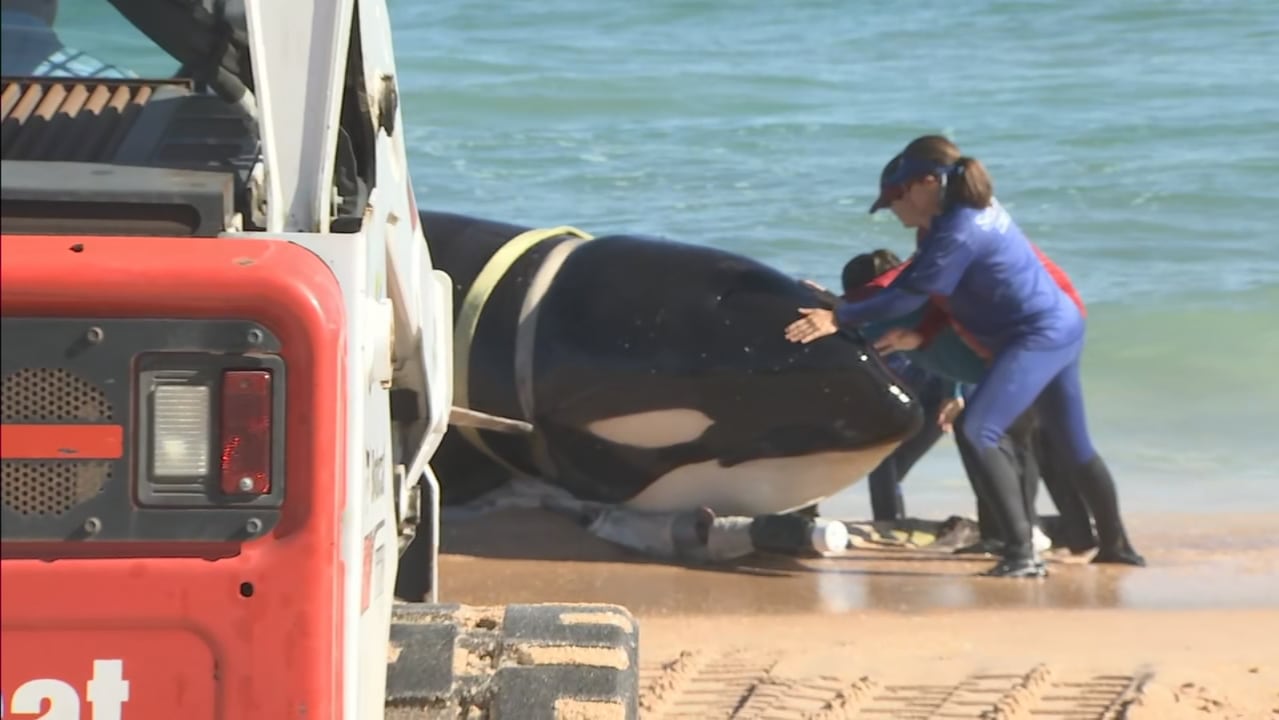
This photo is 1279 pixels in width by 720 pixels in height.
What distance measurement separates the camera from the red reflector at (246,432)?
267cm

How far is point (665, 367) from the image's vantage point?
7.59 metres

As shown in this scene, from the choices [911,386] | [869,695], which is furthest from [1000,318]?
[869,695]

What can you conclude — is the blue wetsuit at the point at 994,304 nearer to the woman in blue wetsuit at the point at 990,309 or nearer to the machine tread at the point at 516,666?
the woman in blue wetsuit at the point at 990,309

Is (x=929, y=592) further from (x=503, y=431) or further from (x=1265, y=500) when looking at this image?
(x=1265, y=500)

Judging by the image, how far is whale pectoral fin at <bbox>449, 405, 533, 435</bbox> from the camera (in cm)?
614

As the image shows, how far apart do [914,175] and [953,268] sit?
468 millimetres

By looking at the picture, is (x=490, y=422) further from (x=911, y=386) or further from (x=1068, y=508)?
(x=1068, y=508)

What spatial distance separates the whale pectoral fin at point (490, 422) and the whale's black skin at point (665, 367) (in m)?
0.07

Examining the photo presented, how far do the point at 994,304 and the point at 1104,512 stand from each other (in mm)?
934

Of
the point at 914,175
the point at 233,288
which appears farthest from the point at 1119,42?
the point at 233,288

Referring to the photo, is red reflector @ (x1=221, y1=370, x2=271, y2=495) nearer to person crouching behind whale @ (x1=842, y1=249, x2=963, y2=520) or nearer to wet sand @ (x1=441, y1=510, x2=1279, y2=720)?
wet sand @ (x1=441, y1=510, x2=1279, y2=720)

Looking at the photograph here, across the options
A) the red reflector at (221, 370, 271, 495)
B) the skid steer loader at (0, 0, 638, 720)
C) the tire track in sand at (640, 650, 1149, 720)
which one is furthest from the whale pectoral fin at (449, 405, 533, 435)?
the red reflector at (221, 370, 271, 495)

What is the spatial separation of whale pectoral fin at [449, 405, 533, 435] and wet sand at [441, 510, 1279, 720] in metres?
0.47

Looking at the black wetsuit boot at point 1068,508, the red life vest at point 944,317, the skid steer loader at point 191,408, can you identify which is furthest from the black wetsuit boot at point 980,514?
the skid steer loader at point 191,408
